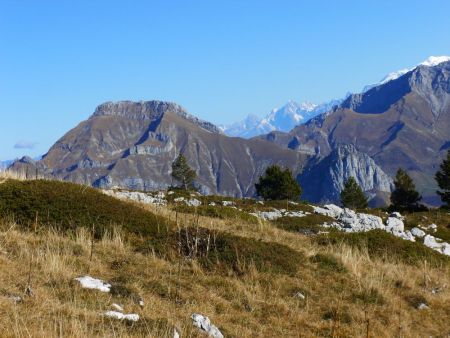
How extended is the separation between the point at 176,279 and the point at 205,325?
2.86 meters

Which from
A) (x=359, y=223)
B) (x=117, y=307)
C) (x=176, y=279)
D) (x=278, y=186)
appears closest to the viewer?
(x=117, y=307)

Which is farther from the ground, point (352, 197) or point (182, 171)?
point (182, 171)

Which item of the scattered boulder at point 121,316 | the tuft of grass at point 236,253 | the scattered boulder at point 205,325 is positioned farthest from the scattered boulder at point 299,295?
the scattered boulder at point 121,316

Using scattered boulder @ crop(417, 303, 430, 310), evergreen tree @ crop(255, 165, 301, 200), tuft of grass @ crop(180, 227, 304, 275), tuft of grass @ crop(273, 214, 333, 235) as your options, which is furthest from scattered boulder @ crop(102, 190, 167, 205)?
evergreen tree @ crop(255, 165, 301, 200)

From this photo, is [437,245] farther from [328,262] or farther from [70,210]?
[70,210]

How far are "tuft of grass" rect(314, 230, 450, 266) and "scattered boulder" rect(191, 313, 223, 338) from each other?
32.4 feet

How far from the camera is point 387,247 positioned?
699 inches

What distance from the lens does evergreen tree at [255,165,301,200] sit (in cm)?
7256

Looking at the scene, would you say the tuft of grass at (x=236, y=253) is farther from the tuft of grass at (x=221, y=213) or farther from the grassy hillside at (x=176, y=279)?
the tuft of grass at (x=221, y=213)

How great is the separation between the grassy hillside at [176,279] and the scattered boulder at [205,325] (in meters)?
0.18

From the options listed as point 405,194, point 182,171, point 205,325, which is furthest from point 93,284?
point 182,171

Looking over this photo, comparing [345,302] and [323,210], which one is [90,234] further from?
[323,210]

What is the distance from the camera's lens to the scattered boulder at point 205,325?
291 inches

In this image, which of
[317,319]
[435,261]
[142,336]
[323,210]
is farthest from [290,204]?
[142,336]
